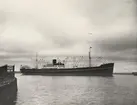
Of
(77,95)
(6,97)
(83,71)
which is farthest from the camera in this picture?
(83,71)

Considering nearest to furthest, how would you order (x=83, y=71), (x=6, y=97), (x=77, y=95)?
(x=6, y=97) < (x=77, y=95) < (x=83, y=71)

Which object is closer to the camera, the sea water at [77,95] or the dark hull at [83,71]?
the sea water at [77,95]

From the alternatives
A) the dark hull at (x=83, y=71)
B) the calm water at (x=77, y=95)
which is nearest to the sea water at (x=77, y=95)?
the calm water at (x=77, y=95)

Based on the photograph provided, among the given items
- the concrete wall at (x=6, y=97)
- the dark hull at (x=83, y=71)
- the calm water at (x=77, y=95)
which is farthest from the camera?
the dark hull at (x=83, y=71)

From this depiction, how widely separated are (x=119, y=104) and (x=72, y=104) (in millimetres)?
2839

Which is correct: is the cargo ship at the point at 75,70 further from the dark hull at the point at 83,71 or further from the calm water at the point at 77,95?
the calm water at the point at 77,95

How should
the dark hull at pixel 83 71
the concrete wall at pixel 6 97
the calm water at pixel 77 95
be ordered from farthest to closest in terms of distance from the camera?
the dark hull at pixel 83 71 < the calm water at pixel 77 95 < the concrete wall at pixel 6 97

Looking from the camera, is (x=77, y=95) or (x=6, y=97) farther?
(x=77, y=95)

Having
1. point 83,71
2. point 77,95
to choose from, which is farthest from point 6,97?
point 83,71

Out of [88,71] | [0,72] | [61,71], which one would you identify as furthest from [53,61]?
[0,72]

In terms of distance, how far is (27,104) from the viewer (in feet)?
41.5

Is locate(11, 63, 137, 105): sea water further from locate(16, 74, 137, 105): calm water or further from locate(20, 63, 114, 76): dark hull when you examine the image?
locate(20, 63, 114, 76): dark hull

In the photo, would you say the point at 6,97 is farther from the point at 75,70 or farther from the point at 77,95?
the point at 75,70

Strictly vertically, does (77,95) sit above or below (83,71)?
above
